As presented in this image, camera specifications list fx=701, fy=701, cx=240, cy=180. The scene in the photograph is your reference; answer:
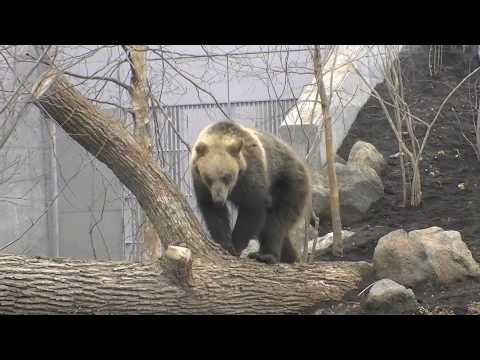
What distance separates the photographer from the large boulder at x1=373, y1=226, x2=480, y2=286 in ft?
19.8

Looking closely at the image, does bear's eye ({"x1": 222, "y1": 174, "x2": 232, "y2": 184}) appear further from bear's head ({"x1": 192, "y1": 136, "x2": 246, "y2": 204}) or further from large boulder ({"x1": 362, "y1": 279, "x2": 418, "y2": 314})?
large boulder ({"x1": 362, "y1": 279, "x2": 418, "y2": 314})

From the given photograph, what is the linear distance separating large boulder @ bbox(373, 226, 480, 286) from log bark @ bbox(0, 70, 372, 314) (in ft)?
0.65

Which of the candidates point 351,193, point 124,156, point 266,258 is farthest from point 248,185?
point 351,193

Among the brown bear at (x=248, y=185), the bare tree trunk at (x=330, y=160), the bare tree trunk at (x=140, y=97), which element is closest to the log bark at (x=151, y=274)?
the brown bear at (x=248, y=185)

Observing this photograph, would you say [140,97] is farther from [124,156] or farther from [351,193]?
[351,193]

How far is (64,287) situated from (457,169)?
591cm

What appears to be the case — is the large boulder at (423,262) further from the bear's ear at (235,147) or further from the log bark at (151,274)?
the bear's ear at (235,147)

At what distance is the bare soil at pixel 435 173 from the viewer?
5.82m

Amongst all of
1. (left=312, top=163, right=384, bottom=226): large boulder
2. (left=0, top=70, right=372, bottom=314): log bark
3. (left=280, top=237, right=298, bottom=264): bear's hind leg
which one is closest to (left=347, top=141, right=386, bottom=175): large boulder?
(left=312, top=163, right=384, bottom=226): large boulder

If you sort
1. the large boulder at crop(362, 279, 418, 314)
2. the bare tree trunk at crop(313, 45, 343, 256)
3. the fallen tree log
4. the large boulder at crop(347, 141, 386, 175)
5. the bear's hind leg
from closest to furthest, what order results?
the fallen tree log, the large boulder at crop(362, 279, 418, 314), the bear's hind leg, the bare tree trunk at crop(313, 45, 343, 256), the large boulder at crop(347, 141, 386, 175)

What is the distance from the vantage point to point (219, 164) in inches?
214

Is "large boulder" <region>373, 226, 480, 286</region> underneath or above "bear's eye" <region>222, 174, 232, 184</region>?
underneath

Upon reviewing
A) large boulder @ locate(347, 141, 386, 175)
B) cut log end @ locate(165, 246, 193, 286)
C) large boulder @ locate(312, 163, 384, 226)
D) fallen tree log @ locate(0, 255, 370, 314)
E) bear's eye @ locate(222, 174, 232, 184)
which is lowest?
fallen tree log @ locate(0, 255, 370, 314)

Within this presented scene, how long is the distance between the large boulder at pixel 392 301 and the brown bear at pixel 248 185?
88cm
